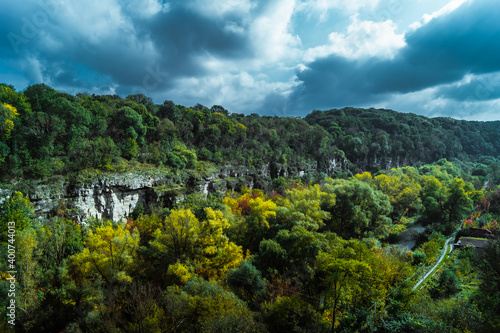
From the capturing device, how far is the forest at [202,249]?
11.9 meters

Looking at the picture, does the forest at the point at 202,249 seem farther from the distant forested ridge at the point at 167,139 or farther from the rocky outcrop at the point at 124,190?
the rocky outcrop at the point at 124,190

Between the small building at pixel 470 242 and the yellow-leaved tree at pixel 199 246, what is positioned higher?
the yellow-leaved tree at pixel 199 246

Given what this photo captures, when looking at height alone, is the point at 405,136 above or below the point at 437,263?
above

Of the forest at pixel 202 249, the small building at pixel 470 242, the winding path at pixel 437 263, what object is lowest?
the winding path at pixel 437 263

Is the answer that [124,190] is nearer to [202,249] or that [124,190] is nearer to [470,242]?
[202,249]

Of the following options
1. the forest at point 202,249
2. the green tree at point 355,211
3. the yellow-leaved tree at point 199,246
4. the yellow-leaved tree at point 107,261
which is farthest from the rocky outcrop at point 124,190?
the green tree at point 355,211

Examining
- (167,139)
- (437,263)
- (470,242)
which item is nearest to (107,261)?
(437,263)

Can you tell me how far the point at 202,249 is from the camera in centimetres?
1797

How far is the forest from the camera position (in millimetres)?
11852

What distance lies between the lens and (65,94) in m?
31.3

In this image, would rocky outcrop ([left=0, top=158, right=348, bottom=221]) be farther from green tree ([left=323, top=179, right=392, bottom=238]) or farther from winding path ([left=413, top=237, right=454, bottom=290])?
winding path ([left=413, top=237, right=454, bottom=290])

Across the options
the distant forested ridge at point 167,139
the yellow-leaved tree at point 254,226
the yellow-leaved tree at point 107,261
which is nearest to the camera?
the yellow-leaved tree at point 107,261

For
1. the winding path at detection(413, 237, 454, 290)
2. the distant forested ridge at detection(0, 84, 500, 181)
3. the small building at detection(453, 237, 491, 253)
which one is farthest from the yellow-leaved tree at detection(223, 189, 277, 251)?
the distant forested ridge at detection(0, 84, 500, 181)

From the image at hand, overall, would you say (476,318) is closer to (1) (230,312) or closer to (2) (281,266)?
(1) (230,312)
